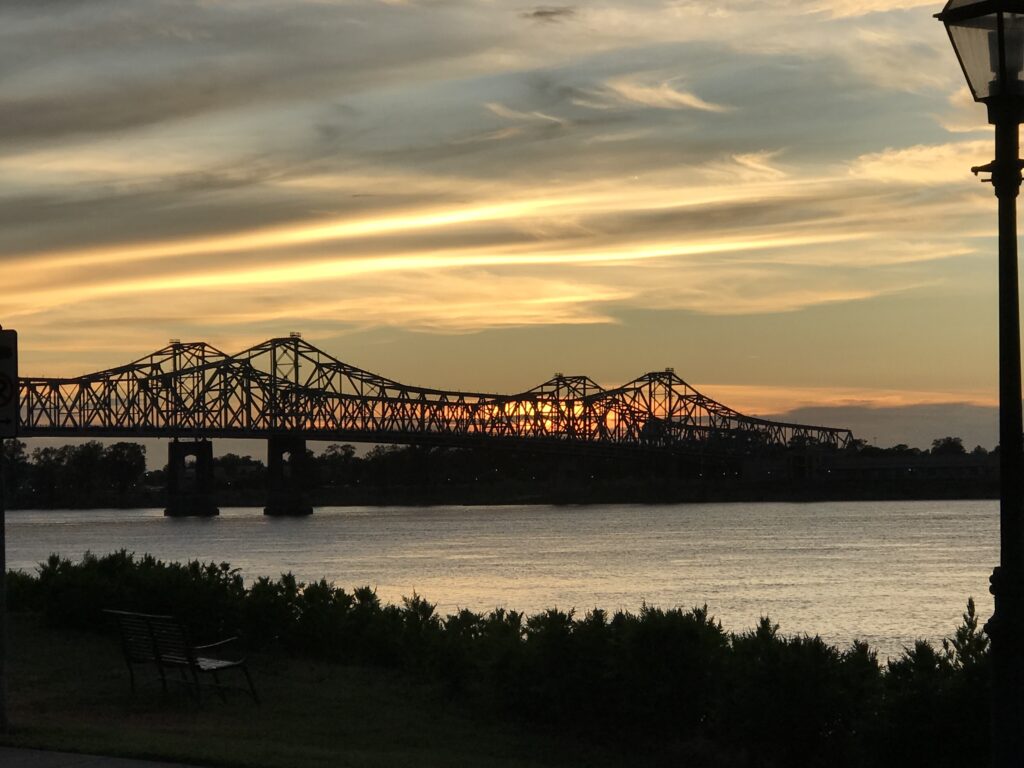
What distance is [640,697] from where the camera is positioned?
13602mm

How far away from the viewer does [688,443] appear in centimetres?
18200

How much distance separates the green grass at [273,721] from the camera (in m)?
11.1

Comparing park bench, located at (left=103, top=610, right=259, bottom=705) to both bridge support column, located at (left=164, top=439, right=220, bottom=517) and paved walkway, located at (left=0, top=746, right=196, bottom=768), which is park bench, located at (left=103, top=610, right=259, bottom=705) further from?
bridge support column, located at (left=164, top=439, right=220, bottom=517)

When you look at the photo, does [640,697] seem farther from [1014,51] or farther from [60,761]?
[1014,51]

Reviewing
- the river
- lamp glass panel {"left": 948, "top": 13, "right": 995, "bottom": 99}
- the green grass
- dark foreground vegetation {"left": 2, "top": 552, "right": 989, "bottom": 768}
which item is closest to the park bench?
the green grass

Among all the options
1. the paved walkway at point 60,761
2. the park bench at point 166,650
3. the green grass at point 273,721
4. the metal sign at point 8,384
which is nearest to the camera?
the paved walkway at point 60,761

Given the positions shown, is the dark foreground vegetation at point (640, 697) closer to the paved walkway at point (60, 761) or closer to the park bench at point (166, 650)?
the park bench at point (166, 650)

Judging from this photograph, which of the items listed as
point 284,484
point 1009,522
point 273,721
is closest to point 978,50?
point 1009,522

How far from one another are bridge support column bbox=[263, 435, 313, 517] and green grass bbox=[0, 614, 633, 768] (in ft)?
423

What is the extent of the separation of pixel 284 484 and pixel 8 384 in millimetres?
139605

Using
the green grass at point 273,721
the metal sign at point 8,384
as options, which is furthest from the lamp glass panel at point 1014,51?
the metal sign at point 8,384

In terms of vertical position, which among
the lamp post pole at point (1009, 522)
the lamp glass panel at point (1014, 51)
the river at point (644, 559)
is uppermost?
the lamp glass panel at point (1014, 51)

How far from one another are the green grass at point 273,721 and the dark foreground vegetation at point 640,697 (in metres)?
0.05

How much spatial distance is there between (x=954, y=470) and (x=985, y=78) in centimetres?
19394
